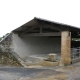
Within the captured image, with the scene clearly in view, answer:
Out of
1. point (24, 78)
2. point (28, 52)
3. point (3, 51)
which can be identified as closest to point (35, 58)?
point (28, 52)

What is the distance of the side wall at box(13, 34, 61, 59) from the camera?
1447 centimetres

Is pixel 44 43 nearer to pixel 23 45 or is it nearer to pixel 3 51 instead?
pixel 23 45

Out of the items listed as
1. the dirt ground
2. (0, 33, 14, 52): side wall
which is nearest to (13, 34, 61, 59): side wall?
(0, 33, 14, 52): side wall

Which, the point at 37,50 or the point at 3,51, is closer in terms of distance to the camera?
the point at 3,51

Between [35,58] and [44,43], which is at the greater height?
[44,43]

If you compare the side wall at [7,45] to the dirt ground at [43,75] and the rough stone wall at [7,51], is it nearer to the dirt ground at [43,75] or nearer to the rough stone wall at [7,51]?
the rough stone wall at [7,51]

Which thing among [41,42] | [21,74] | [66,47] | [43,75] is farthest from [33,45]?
[43,75]

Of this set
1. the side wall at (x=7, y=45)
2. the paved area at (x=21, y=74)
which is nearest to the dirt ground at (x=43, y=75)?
the paved area at (x=21, y=74)

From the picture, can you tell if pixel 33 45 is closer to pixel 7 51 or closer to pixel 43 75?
pixel 7 51

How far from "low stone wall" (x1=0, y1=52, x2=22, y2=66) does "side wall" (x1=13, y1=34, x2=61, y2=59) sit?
96 cm

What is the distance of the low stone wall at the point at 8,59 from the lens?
12565 millimetres

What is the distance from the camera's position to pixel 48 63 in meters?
12.0

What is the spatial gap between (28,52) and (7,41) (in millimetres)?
2454

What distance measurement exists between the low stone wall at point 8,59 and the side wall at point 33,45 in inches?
37.9
